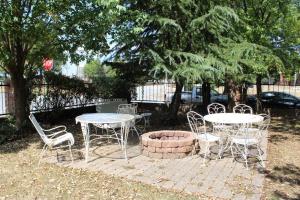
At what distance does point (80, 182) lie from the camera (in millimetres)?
6000

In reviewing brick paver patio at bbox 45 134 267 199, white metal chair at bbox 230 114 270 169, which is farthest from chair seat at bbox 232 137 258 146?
brick paver patio at bbox 45 134 267 199

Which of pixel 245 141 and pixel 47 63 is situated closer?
pixel 245 141

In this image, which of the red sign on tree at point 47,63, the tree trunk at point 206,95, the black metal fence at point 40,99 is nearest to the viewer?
the red sign on tree at point 47,63

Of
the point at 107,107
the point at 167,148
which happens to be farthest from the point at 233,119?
the point at 107,107

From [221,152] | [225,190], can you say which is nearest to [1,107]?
[221,152]

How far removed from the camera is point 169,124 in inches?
480

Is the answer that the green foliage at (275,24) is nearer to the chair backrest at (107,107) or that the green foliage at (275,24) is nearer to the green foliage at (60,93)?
the chair backrest at (107,107)

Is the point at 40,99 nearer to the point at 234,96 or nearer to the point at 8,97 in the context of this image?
the point at 8,97

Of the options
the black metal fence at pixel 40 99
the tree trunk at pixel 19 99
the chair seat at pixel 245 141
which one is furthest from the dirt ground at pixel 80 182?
the black metal fence at pixel 40 99

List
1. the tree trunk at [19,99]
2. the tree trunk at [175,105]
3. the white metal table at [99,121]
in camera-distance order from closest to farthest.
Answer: the white metal table at [99,121] < the tree trunk at [19,99] < the tree trunk at [175,105]

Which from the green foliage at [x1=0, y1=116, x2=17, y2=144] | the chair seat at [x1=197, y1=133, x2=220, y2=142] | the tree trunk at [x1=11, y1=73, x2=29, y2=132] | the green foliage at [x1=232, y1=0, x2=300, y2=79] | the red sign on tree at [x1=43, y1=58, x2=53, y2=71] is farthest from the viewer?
the green foliage at [x1=232, y1=0, x2=300, y2=79]

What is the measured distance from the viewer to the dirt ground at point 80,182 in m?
5.50

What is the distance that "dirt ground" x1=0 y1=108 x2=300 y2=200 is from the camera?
18.0 feet

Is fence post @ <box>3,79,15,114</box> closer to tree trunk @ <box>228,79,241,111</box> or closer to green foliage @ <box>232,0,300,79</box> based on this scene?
tree trunk @ <box>228,79,241,111</box>
